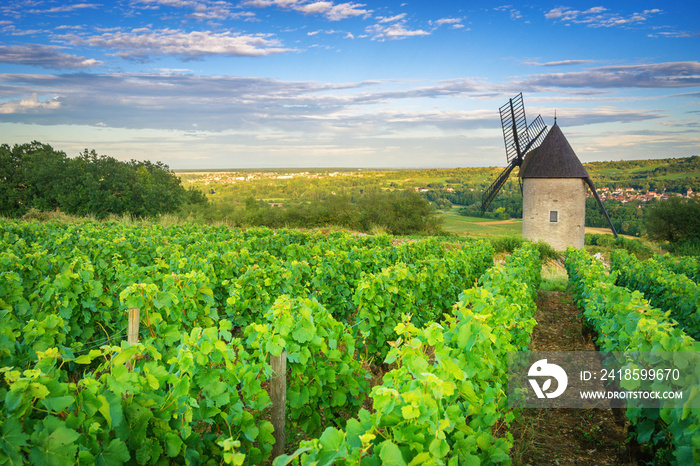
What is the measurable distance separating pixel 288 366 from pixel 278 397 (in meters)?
0.56

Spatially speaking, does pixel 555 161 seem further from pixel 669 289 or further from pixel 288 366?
pixel 288 366

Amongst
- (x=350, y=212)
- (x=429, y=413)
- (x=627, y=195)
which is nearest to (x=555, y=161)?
(x=350, y=212)

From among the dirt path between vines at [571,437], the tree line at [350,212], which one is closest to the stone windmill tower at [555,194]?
the tree line at [350,212]

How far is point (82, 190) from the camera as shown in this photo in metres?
33.0

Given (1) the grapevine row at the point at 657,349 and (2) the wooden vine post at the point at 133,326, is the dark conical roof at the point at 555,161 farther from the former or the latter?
(2) the wooden vine post at the point at 133,326

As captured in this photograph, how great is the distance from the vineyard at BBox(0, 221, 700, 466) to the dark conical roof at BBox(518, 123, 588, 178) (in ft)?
57.2

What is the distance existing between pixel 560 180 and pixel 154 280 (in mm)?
23270

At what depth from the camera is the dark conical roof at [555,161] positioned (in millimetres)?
23500

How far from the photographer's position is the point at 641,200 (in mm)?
45906

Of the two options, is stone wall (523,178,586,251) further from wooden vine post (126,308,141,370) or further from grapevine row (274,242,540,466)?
wooden vine post (126,308,141,370)

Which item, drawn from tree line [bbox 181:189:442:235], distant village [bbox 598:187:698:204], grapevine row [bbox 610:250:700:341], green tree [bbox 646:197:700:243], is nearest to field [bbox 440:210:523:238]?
tree line [bbox 181:189:442:235]

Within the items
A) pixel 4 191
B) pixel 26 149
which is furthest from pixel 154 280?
pixel 26 149

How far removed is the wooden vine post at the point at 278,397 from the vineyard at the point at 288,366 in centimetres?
9

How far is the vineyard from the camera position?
2002 millimetres
